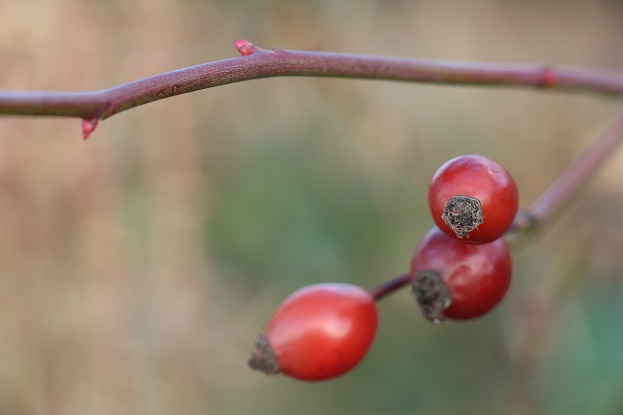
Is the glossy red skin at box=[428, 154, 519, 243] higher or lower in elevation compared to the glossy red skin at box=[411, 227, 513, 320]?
higher

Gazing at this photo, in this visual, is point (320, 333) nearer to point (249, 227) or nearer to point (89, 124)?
point (89, 124)

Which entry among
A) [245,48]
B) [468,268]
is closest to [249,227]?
[468,268]

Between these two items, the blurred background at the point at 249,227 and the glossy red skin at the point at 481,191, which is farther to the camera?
the blurred background at the point at 249,227

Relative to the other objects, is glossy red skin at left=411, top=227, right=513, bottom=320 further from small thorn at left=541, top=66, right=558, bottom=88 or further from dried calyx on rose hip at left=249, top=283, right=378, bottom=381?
small thorn at left=541, top=66, right=558, bottom=88

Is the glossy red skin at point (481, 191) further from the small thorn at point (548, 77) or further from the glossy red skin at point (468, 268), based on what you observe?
Answer: the small thorn at point (548, 77)

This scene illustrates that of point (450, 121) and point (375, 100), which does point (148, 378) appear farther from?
point (450, 121)

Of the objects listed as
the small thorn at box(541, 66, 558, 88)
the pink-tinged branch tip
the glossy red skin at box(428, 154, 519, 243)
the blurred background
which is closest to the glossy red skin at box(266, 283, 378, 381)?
the glossy red skin at box(428, 154, 519, 243)

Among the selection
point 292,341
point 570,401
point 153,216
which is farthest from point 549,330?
point 153,216

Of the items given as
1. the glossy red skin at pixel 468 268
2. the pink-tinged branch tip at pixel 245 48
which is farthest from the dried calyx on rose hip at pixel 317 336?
the pink-tinged branch tip at pixel 245 48
